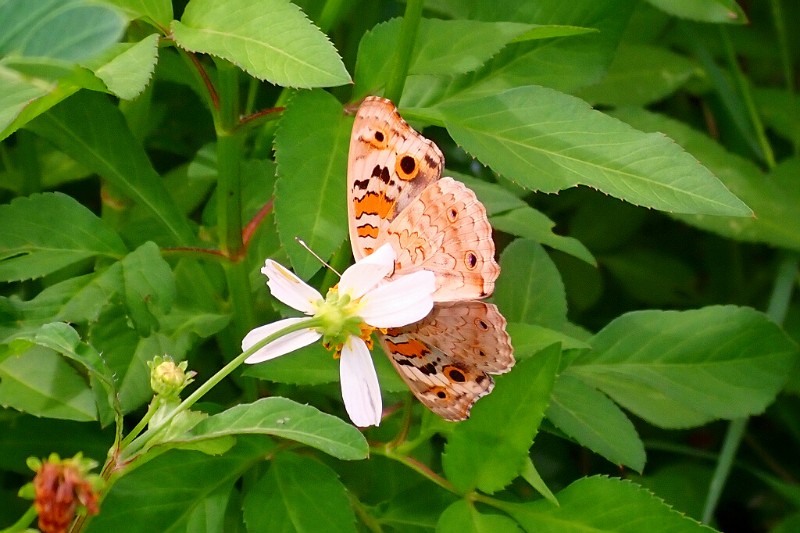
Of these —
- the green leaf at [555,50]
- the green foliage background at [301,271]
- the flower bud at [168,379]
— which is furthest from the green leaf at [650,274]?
the flower bud at [168,379]

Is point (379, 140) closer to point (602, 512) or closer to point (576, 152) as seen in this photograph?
point (576, 152)

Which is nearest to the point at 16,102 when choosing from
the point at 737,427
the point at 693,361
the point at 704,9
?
the point at 693,361

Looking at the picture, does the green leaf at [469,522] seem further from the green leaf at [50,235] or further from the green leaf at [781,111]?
the green leaf at [781,111]

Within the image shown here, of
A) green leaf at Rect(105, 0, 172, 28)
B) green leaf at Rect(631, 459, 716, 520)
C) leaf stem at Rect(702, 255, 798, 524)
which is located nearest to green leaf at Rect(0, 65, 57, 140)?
green leaf at Rect(105, 0, 172, 28)

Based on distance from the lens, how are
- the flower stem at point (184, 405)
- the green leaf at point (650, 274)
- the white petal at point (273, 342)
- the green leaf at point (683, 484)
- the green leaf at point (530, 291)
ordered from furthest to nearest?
the green leaf at point (650, 274), the green leaf at point (683, 484), the green leaf at point (530, 291), the white petal at point (273, 342), the flower stem at point (184, 405)

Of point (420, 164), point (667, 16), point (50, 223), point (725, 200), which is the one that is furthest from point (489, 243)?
point (667, 16)

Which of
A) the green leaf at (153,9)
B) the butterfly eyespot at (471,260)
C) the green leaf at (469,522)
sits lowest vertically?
the green leaf at (469,522)
